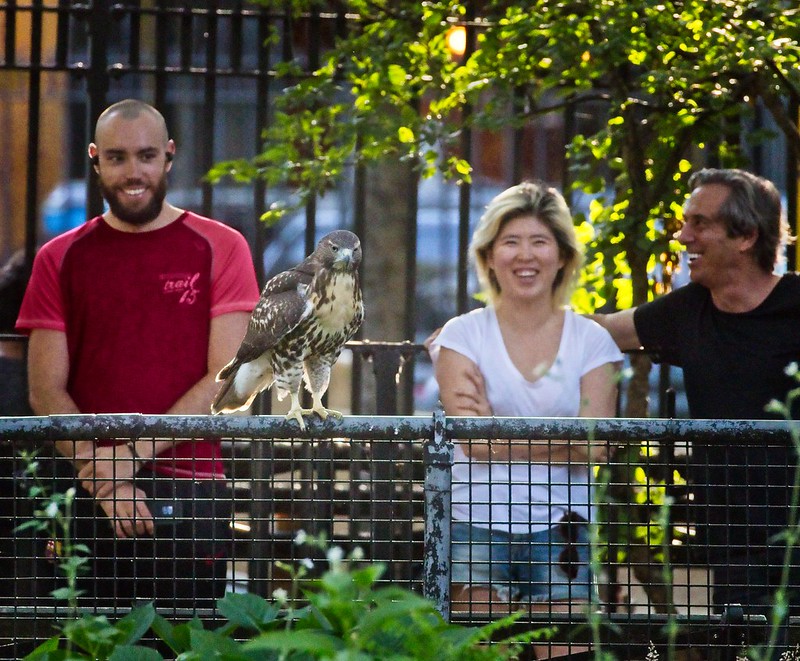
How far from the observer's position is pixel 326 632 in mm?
1876

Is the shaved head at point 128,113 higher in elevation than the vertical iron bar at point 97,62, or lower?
lower

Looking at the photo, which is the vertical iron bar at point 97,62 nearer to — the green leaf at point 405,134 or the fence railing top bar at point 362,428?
the green leaf at point 405,134

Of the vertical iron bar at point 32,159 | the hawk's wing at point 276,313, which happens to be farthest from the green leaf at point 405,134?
the vertical iron bar at point 32,159

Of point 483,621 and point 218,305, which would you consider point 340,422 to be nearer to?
point 483,621

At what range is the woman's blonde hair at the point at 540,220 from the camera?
4.25 metres

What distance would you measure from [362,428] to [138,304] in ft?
5.85

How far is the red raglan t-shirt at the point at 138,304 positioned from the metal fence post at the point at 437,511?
1.67 metres

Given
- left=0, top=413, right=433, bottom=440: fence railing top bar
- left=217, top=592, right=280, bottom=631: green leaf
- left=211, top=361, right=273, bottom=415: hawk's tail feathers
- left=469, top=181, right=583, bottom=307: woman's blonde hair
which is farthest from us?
left=469, top=181, right=583, bottom=307: woman's blonde hair

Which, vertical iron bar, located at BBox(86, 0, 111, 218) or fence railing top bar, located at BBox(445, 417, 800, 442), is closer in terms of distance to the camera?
fence railing top bar, located at BBox(445, 417, 800, 442)

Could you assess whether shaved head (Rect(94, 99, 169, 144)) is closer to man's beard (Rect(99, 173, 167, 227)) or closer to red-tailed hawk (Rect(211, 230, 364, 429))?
man's beard (Rect(99, 173, 167, 227))

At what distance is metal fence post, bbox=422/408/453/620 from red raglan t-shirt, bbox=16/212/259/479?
167cm

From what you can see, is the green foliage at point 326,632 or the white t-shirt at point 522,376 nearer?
the green foliage at point 326,632

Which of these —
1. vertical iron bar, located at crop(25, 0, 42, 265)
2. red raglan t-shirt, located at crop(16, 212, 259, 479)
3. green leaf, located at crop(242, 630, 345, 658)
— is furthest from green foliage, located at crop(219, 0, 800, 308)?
green leaf, located at crop(242, 630, 345, 658)

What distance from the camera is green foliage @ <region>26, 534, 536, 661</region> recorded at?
1681mm
